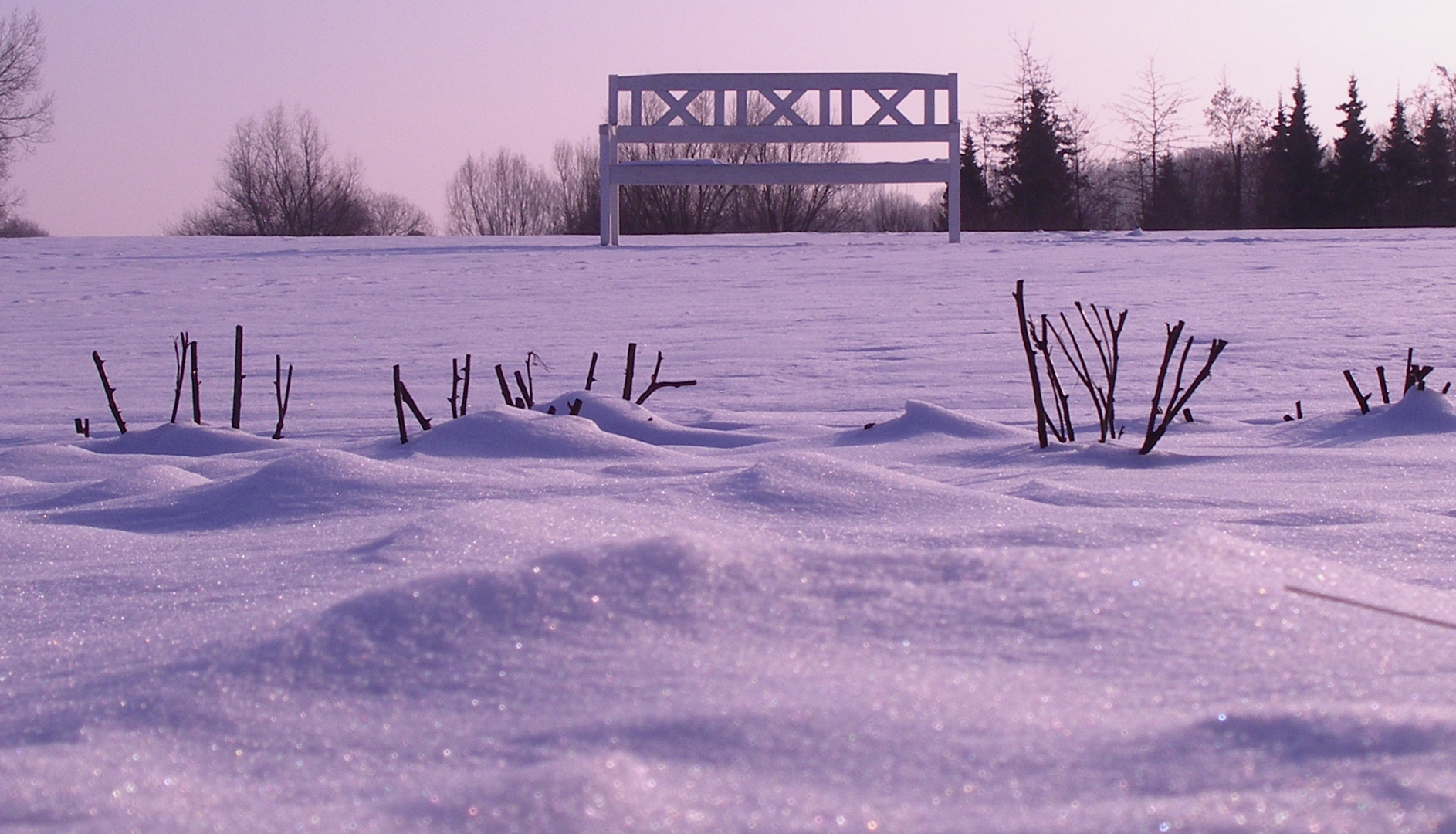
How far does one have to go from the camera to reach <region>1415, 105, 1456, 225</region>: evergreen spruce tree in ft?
89.0

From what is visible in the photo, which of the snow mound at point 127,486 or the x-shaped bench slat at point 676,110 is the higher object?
the x-shaped bench slat at point 676,110

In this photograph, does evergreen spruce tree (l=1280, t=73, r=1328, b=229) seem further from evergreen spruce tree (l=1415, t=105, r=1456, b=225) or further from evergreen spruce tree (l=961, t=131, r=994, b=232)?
evergreen spruce tree (l=961, t=131, r=994, b=232)

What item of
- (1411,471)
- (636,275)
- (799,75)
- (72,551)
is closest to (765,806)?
(72,551)

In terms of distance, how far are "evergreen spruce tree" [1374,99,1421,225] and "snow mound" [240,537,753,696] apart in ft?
102

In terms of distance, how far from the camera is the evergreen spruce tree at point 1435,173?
89.0ft

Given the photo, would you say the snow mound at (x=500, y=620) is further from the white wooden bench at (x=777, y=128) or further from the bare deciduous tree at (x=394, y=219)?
the bare deciduous tree at (x=394, y=219)

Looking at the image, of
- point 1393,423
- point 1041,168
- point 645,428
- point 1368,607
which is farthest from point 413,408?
point 1041,168

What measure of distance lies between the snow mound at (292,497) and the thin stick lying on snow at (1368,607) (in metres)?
1.26

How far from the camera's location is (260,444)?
2.66 metres

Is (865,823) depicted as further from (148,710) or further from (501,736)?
(148,710)

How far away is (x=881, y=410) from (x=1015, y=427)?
0.50 metres

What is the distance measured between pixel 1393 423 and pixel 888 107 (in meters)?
8.40

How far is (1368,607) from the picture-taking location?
1.07m

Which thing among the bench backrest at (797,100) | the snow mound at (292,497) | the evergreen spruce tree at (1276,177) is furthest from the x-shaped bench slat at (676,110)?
the evergreen spruce tree at (1276,177)
